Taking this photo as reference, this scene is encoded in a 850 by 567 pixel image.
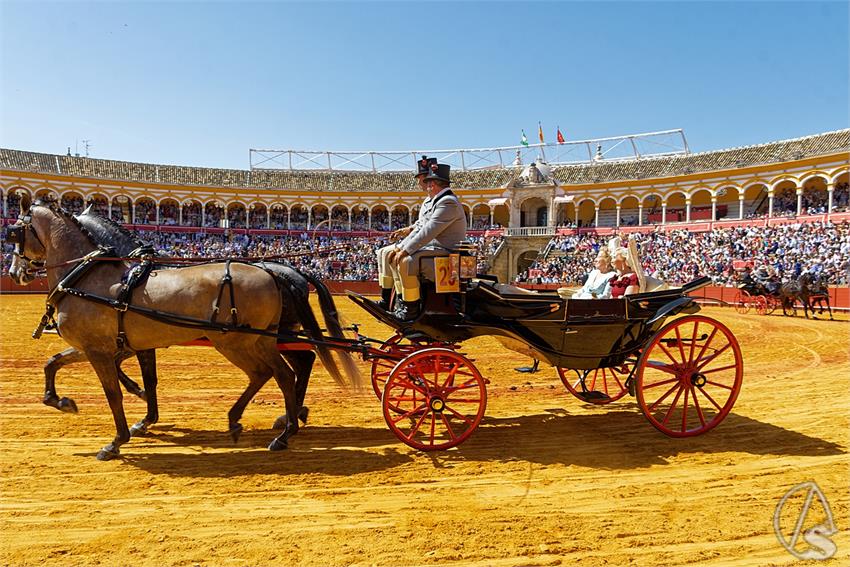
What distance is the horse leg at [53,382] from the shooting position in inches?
177

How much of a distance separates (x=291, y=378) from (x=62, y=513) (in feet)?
5.95

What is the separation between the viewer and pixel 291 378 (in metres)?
4.50

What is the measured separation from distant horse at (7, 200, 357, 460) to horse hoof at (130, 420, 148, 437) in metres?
0.40

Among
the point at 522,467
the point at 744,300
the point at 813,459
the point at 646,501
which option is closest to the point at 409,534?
the point at 522,467

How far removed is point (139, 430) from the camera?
4574mm

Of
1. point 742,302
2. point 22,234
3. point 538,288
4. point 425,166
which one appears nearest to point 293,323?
point 425,166

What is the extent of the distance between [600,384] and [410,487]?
13.9ft

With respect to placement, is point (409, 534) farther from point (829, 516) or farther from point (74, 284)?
point (74, 284)

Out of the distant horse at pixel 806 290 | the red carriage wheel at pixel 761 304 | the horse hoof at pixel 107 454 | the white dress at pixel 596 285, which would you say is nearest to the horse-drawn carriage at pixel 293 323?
the horse hoof at pixel 107 454

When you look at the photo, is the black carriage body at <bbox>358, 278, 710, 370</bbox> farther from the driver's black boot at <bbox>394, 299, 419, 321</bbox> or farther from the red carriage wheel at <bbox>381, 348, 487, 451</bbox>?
the red carriage wheel at <bbox>381, 348, 487, 451</bbox>

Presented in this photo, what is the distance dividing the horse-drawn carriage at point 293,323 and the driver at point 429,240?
16cm

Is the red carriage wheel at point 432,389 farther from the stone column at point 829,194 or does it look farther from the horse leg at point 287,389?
the stone column at point 829,194

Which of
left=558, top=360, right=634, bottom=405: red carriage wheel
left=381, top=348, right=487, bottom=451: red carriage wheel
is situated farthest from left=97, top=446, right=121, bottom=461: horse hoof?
left=558, top=360, right=634, bottom=405: red carriage wheel

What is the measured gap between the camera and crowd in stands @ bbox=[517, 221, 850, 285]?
2183 cm
